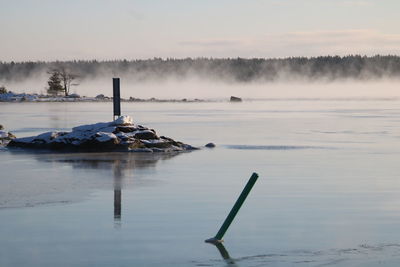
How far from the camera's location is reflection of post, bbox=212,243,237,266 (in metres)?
10.5

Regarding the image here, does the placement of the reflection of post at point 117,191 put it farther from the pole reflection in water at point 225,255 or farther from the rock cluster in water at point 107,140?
the rock cluster in water at point 107,140

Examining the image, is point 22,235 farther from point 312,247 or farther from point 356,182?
point 356,182

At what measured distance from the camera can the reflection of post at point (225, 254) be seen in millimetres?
10516

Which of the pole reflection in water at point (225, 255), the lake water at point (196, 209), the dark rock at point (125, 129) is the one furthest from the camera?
the dark rock at point (125, 129)

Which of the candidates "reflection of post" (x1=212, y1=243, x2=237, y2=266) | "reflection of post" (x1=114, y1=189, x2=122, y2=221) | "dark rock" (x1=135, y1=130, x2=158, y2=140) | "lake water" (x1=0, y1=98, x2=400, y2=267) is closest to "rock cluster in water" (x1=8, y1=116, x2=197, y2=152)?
"dark rock" (x1=135, y1=130, x2=158, y2=140)

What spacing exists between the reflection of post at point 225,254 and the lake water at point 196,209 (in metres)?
0.01

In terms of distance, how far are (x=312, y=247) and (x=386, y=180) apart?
8.12 meters

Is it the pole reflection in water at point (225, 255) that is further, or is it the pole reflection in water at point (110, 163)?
the pole reflection in water at point (110, 163)

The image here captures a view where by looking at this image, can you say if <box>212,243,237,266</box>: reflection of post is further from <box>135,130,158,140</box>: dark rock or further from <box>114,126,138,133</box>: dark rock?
<box>114,126,138,133</box>: dark rock

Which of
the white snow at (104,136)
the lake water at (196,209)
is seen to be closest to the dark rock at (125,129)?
the white snow at (104,136)

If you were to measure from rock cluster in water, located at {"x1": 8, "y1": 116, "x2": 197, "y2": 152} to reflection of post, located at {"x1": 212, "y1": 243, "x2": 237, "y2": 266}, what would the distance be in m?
16.0

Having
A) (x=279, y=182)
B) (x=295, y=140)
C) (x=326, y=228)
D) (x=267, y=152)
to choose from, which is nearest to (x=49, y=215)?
(x=326, y=228)

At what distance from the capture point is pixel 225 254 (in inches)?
432

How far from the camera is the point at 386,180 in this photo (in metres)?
19.0
